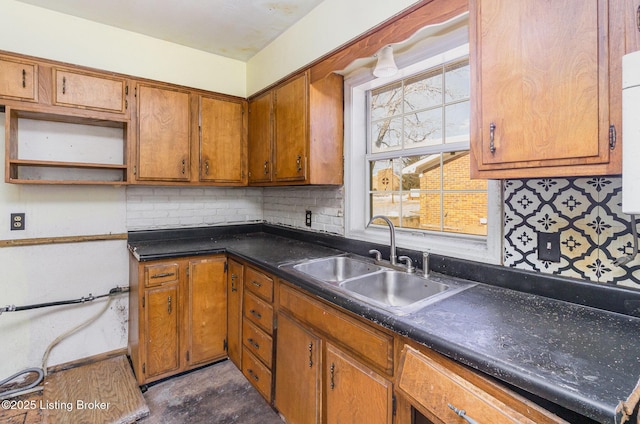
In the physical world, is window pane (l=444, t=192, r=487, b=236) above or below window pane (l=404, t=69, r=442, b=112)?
below

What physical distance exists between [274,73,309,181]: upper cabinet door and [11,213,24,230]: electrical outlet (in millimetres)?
1809

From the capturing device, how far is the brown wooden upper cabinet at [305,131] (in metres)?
2.11

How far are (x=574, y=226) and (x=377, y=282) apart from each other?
919 mm

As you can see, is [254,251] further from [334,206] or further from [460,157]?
[460,157]

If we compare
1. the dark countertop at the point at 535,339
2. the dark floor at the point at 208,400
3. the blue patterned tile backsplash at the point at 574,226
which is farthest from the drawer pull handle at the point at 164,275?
the blue patterned tile backsplash at the point at 574,226

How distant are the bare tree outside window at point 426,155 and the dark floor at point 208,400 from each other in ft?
4.85

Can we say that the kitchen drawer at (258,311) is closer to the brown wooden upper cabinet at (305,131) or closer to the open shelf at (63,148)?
the brown wooden upper cabinet at (305,131)

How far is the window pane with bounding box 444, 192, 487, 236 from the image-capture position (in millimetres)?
1686

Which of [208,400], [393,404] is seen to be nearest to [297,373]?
[393,404]

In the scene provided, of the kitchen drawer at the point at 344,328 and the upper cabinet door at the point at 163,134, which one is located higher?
the upper cabinet door at the point at 163,134

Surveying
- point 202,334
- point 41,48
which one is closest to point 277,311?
point 202,334

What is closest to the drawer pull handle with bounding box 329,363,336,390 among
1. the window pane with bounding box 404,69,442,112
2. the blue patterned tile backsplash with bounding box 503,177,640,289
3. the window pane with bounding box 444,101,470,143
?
the blue patterned tile backsplash with bounding box 503,177,640,289

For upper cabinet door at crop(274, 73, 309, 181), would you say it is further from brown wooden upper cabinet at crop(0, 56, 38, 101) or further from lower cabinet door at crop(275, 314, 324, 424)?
brown wooden upper cabinet at crop(0, 56, 38, 101)

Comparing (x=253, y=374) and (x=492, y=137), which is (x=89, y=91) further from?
(x=492, y=137)
